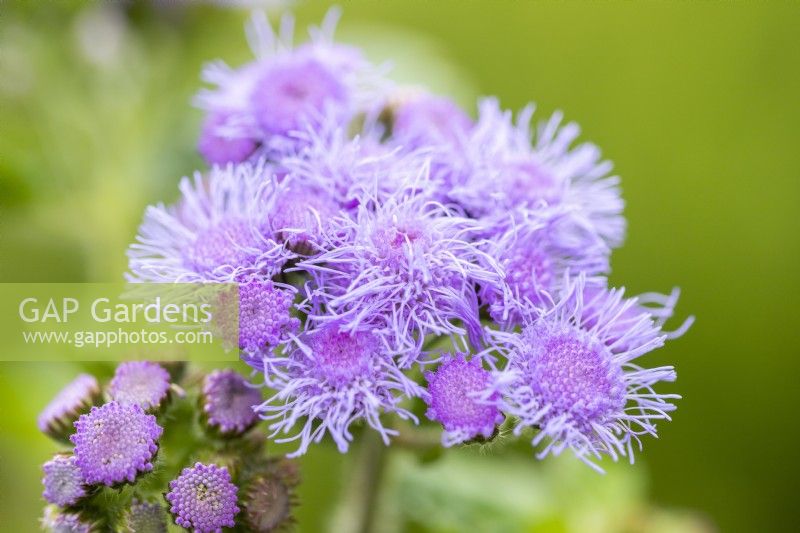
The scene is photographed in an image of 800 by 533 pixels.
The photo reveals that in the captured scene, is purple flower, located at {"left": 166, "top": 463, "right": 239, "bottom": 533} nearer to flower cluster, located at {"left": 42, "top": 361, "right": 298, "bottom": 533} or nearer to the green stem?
flower cluster, located at {"left": 42, "top": 361, "right": 298, "bottom": 533}

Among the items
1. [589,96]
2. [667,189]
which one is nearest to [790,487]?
[667,189]

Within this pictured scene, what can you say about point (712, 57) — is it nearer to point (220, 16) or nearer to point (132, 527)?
point (220, 16)

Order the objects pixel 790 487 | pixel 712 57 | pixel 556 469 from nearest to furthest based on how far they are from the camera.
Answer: pixel 556 469, pixel 790 487, pixel 712 57

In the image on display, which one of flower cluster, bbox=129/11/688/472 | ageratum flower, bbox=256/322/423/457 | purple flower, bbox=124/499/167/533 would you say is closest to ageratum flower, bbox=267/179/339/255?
flower cluster, bbox=129/11/688/472

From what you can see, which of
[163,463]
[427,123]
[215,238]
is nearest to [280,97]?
[427,123]

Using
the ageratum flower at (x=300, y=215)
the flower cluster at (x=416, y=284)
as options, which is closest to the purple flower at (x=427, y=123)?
the flower cluster at (x=416, y=284)

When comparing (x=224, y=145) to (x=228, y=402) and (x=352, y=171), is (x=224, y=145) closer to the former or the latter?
(x=352, y=171)
